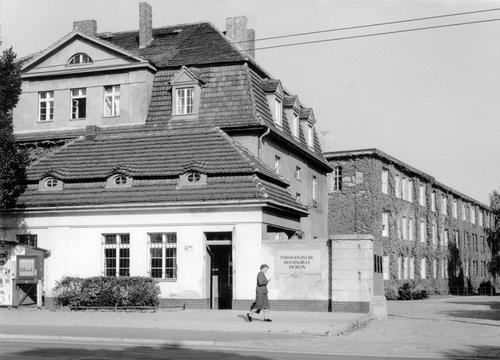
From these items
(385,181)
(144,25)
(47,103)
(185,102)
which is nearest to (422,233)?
(385,181)

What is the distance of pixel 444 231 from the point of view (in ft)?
221

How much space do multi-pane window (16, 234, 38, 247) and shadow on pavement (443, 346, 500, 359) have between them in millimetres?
19846

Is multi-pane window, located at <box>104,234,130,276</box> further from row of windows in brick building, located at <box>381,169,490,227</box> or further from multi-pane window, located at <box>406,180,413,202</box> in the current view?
multi-pane window, located at <box>406,180,413,202</box>

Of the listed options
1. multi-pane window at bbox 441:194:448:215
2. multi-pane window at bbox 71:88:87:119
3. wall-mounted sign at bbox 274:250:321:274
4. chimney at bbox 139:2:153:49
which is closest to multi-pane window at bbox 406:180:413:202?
multi-pane window at bbox 441:194:448:215

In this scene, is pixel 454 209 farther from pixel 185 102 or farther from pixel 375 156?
pixel 185 102

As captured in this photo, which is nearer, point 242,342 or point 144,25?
point 242,342

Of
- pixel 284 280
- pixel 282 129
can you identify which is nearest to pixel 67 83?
pixel 282 129

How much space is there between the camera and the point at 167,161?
3023 cm

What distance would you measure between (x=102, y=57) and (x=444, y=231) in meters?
41.9

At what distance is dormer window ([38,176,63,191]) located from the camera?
3084cm

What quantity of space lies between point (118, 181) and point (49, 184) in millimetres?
3242

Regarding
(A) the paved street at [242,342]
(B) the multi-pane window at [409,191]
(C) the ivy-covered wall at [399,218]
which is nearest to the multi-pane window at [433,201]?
(C) the ivy-covered wall at [399,218]

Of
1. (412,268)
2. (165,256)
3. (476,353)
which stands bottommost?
(476,353)

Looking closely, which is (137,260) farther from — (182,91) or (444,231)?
(444,231)
